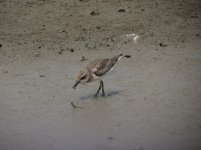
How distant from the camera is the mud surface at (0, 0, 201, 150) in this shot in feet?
30.0

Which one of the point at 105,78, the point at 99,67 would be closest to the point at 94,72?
the point at 99,67

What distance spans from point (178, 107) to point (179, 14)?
18.6 feet

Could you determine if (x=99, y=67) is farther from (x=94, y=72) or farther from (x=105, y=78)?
(x=105, y=78)

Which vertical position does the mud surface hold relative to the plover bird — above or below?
below

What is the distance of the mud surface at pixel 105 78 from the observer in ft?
30.0

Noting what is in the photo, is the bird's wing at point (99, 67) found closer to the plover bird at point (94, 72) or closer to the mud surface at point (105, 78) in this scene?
the plover bird at point (94, 72)

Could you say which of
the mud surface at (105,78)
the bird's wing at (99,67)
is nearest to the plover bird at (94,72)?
the bird's wing at (99,67)

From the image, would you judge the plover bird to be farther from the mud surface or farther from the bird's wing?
the mud surface

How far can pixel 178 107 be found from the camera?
10078 millimetres

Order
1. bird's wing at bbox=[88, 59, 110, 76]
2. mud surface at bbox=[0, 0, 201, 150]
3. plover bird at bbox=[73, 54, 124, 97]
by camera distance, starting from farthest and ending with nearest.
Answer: bird's wing at bbox=[88, 59, 110, 76]
plover bird at bbox=[73, 54, 124, 97]
mud surface at bbox=[0, 0, 201, 150]

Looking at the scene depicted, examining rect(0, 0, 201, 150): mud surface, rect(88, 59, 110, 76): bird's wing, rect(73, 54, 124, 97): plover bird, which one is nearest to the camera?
rect(0, 0, 201, 150): mud surface

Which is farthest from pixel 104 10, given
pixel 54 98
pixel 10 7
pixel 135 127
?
pixel 135 127

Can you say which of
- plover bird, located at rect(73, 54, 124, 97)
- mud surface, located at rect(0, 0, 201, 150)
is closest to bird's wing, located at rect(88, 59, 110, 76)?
plover bird, located at rect(73, 54, 124, 97)

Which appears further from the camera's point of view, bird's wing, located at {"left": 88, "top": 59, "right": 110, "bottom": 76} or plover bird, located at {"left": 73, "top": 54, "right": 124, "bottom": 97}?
bird's wing, located at {"left": 88, "top": 59, "right": 110, "bottom": 76}
